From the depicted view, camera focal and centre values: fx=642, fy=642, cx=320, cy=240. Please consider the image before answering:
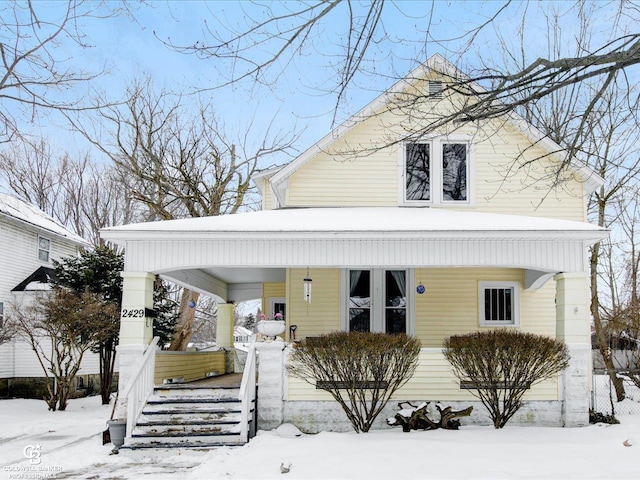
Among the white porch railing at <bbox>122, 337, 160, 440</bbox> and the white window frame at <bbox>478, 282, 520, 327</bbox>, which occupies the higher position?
the white window frame at <bbox>478, 282, 520, 327</bbox>

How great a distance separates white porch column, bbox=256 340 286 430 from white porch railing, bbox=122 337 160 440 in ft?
5.83

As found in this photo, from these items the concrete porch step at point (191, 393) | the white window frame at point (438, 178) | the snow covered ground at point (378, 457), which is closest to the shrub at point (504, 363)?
the snow covered ground at point (378, 457)

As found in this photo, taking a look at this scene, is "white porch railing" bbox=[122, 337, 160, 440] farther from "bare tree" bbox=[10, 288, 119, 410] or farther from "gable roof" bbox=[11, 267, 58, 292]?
"gable roof" bbox=[11, 267, 58, 292]

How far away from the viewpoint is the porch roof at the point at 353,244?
10461mm

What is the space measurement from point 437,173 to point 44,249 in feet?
49.7

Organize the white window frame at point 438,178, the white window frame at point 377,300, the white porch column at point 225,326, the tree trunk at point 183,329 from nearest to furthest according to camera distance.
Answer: the white window frame at point 377,300 < the white window frame at point 438,178 < the white porch column at point 225,326 < the tree trunk at point 183,329

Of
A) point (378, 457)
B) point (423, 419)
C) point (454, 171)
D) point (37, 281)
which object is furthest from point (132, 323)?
point (37, 281)

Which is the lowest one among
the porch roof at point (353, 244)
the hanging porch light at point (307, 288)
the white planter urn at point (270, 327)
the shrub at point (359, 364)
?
the shrub at point (359, 364)

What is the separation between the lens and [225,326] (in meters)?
17.8

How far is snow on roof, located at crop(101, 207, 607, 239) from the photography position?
1045 cm

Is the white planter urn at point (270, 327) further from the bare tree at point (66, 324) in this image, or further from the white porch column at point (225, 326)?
the bare tree at point (66, 324)

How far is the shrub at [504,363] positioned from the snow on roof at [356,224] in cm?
182

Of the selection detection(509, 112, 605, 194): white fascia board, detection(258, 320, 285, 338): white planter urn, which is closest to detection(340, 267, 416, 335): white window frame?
detection(258, 320, 285, 338): white planter urn

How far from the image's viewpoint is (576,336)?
10.6 meters
